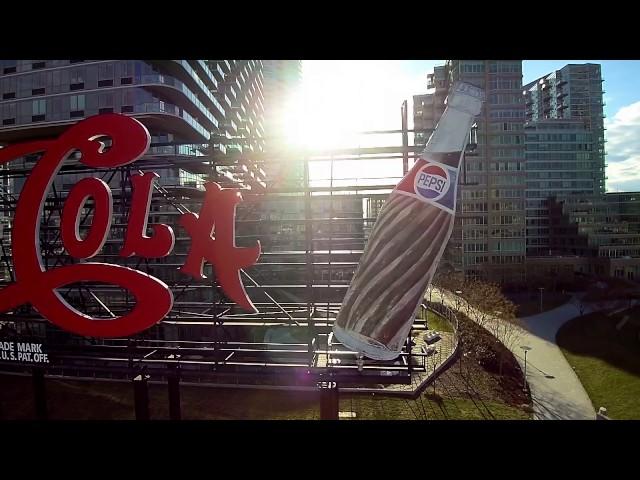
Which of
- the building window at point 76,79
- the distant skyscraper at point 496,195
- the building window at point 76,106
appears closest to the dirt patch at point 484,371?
the distant skyscraper at point 496,195

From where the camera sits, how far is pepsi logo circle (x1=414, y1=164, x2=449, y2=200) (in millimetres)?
4887

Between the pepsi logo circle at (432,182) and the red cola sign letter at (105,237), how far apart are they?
2477 mm

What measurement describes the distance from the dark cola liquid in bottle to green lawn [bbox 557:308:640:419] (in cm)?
933

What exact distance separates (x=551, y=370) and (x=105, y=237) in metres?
14.0

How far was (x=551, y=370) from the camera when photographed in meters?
12.7

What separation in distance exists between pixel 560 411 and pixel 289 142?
10.8 meters

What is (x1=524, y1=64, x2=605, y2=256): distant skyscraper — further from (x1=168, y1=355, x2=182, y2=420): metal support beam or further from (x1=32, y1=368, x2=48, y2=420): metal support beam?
(x1=32, y1=368, x2=48, y2=420): metal support beam

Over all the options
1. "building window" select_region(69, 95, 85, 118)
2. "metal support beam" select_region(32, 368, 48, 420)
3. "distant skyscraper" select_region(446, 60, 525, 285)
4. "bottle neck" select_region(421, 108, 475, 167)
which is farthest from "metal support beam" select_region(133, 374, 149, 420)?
"building window" select_region(69, 95, 85, 118)

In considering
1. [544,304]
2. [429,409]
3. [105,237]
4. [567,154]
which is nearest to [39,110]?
[105,237]

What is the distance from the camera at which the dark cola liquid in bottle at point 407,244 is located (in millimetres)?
4910

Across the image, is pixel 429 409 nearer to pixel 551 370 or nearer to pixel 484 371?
pixel 484 371

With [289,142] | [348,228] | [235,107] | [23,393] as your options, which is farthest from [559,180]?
[235,107]
